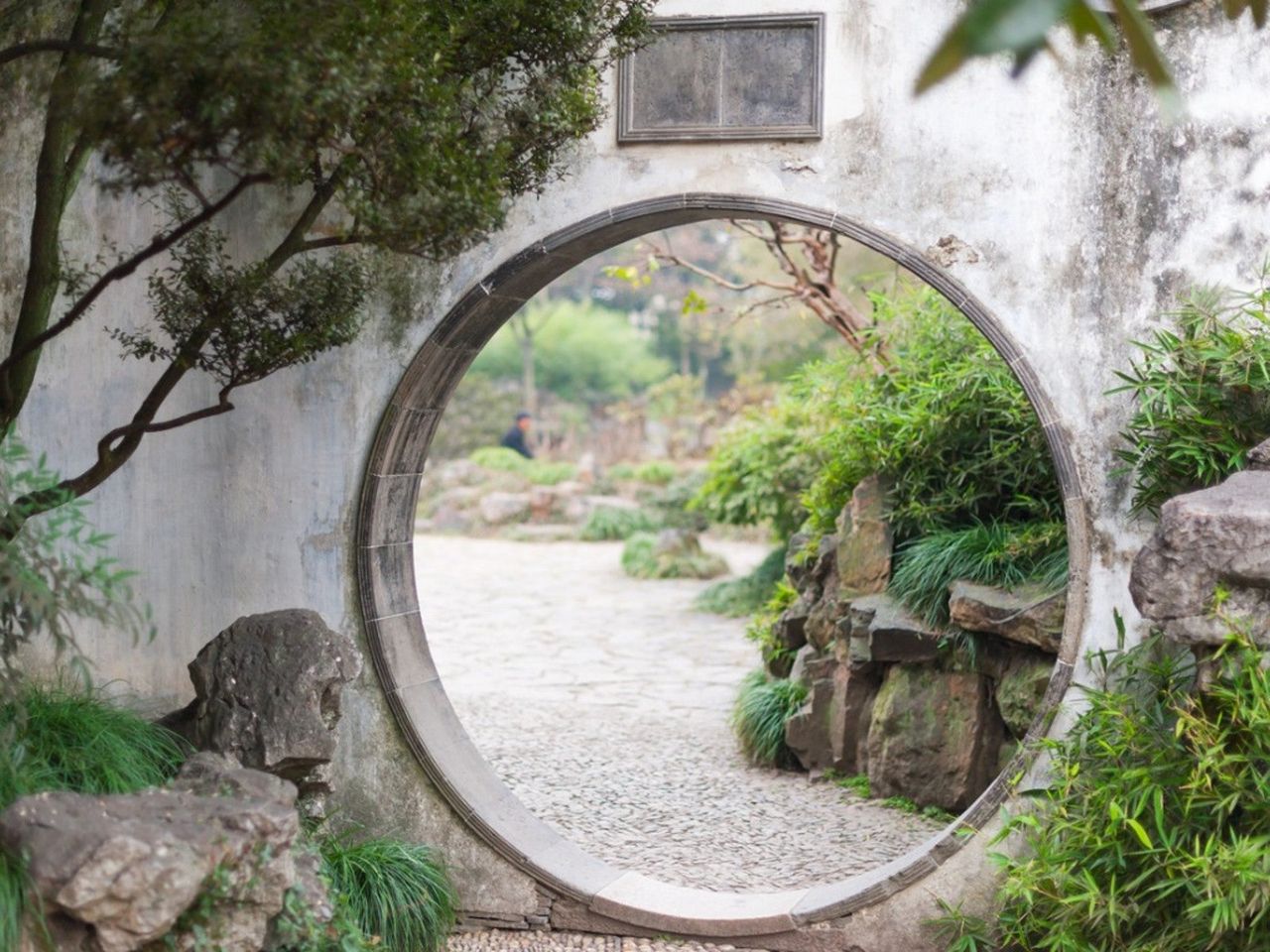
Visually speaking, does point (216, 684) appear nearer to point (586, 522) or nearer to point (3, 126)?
point (3, 126)

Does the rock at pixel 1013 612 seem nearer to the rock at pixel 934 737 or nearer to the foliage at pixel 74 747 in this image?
the rock at pixel 934 737

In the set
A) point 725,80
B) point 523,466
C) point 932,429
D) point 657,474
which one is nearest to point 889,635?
point 932,429

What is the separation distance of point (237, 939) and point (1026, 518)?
4.14 meters

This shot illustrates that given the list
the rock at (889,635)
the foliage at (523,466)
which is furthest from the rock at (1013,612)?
the foliage at (523,466)

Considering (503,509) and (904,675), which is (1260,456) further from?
(503,509)

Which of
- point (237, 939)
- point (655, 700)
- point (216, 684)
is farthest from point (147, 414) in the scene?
point (655, 700)

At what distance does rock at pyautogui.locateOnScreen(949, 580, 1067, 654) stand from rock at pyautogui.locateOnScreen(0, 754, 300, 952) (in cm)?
331

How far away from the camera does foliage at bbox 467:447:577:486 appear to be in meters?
17.9

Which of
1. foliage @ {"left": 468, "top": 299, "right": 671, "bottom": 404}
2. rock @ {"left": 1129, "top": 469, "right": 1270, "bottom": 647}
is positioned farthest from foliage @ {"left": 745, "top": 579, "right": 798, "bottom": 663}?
foliage @ {"left": 468, "top": 299, "right": 671, "bottom": 404}

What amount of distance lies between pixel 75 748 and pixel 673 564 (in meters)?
10.2

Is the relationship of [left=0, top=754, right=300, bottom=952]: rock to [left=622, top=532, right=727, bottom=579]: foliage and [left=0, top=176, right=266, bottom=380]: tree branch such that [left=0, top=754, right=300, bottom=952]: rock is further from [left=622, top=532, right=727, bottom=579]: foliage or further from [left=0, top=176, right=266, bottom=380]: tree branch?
[left=622, top=532, right=727, bottom=579]: foliage

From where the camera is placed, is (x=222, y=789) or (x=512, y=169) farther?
(x=512, y=169)

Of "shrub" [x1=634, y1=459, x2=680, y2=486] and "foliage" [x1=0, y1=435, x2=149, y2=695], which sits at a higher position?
"shrub" [x1=634, y1=459, x2=680, y2=486]

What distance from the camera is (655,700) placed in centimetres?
852
